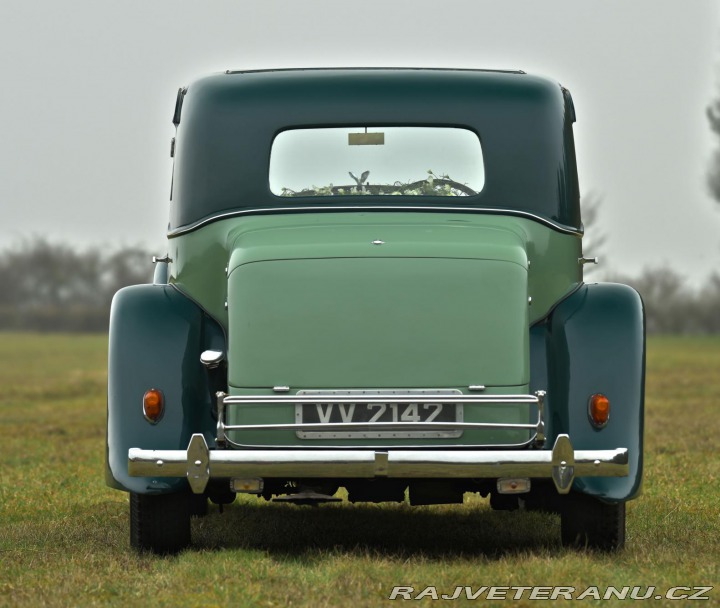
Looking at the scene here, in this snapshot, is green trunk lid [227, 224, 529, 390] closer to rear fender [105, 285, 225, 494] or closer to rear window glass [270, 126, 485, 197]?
rear fender [105, 285, 225, 494]

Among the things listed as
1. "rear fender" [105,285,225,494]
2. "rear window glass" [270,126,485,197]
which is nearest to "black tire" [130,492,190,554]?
"rear fender" [105,285,225,494]

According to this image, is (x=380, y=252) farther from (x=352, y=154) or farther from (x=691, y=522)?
(x=691, y=522)

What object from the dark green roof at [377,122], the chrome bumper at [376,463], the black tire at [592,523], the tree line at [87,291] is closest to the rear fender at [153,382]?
the chrome bumper at [376,463]

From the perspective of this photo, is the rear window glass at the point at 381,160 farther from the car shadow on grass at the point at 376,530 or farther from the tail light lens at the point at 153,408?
the car shadow on grass at the point at 376,530

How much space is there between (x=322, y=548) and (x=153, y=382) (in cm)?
135

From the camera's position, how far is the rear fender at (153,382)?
6.30 m

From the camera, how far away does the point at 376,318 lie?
6.11 m

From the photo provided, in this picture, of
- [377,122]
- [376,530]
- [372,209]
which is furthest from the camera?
[376,530]

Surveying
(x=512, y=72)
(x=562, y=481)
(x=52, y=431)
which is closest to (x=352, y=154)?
(x=512, y=72)

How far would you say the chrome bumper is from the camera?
19.1ft

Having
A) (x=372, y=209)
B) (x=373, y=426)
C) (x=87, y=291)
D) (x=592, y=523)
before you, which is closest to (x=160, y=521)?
(x=373, y=426)

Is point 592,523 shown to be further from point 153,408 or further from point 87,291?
point 87,291

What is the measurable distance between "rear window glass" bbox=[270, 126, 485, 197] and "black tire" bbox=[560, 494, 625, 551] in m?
1.74

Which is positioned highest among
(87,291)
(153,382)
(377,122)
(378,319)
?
(377,122)
